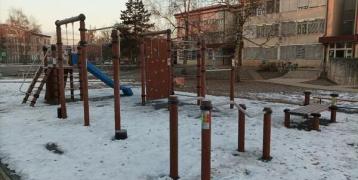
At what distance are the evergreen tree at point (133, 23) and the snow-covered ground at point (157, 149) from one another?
36.3 m

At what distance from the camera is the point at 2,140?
6.30 meters

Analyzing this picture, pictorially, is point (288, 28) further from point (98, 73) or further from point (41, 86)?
point (41, 86)

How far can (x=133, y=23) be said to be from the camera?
1795 inches

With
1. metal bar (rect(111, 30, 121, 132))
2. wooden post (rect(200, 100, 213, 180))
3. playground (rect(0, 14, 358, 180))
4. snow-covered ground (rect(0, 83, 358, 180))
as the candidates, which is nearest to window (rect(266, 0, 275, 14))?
playground (rect(0, 14, 358, 180))

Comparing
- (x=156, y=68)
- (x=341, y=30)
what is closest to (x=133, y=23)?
(x=341, y=30)

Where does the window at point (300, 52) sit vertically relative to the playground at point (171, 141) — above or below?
above

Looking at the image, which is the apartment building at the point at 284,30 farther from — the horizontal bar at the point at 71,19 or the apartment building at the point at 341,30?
the horizontal bar at the point at 71,19

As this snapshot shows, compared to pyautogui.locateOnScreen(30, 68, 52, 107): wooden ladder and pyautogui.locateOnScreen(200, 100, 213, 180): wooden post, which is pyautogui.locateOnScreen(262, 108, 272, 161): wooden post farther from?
pyautogui.locateOnScreen(30, 68, 52, 107): wooden ladder

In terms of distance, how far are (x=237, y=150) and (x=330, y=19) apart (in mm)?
Result: 34235

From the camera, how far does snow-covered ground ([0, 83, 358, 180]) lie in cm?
466

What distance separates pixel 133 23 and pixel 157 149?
4154 centimetres

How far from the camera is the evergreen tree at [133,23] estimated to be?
44219 mm

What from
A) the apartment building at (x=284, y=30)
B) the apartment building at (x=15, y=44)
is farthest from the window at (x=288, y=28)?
the apartment building at (x=15, y=44)

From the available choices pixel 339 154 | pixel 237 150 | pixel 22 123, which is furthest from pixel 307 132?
pixel 22 123
